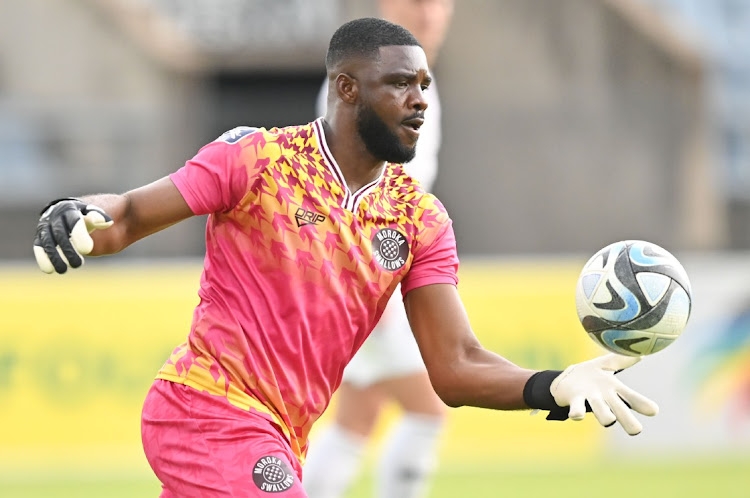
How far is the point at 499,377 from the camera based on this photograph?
175 inches

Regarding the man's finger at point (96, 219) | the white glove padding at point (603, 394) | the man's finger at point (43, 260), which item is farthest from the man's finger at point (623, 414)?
the man's finger at point (43, 260)

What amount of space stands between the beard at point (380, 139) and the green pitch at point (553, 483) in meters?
5.11

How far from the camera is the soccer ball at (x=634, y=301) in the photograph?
13.9 feet

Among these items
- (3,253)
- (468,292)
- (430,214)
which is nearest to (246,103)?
(3,253)

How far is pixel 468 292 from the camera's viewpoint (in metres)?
11.3

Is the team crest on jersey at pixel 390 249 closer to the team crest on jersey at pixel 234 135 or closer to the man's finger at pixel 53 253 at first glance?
the team crest on jersey at pixel 234 135

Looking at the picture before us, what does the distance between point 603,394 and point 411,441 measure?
93.6 inches

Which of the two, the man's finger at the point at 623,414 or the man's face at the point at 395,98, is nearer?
the man's finger at the point at 623,414

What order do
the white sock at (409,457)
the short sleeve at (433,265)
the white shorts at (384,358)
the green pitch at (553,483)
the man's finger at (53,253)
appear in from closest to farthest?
1. the man's finger at (53,253)
2. the short sleeve at (433,265)
3. the white sock at (409,457)
4. the white shorts at (384,358)
5. the green pitch at (553,483)

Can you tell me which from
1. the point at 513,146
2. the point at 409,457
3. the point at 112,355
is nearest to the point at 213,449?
the point at 409,457

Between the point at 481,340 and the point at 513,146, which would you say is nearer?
the point at 481,340

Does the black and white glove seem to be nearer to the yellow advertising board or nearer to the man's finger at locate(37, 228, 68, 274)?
the man's finger at locate(37, 228, 68, 274)

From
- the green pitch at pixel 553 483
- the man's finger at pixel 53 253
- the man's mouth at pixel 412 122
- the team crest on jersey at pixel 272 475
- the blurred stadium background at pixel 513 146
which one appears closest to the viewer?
the man's finger at pixel 53 253

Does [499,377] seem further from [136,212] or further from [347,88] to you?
[136,212]
